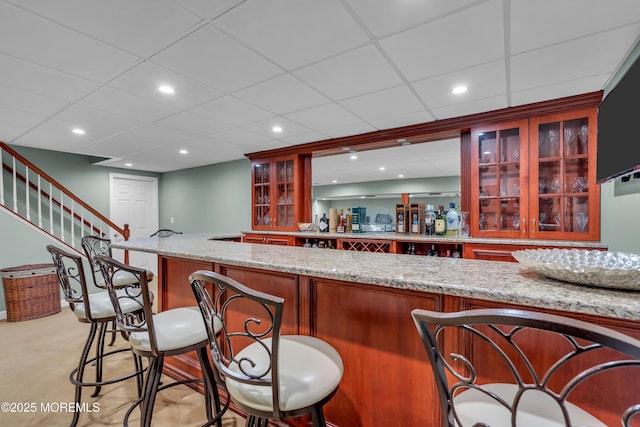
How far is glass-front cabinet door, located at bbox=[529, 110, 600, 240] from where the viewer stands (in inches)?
104

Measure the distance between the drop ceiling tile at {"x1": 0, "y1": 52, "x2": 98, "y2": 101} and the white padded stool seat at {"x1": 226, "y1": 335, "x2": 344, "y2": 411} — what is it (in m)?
2.47

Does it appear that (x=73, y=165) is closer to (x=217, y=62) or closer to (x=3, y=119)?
(x=3, y=119)

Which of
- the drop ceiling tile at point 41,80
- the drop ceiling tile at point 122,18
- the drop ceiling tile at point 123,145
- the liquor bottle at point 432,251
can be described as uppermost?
the drop ceiling tile at point 122,18

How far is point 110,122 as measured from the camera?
327cm

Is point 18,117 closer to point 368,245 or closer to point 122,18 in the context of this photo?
point 122,18

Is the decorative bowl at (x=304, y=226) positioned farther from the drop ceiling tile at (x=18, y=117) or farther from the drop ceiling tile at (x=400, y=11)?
the drop ceiling tile at (x=18, y=117)

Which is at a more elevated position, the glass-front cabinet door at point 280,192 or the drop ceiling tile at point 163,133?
the drop ceiling tile at point 163,133

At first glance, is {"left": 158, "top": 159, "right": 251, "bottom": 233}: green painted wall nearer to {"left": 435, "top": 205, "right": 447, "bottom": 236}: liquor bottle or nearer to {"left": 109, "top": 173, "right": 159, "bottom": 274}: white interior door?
{"left": 109, "top": 173, "right": 159, "bottom": 274}: white interior door

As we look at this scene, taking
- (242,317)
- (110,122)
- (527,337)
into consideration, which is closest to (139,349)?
(242,317)

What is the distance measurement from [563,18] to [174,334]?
2528mm

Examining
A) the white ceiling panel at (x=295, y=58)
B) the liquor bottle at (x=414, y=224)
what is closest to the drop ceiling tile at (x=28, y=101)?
the white ceiling panel at (x=295, y=58)

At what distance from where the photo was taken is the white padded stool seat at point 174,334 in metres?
1.29

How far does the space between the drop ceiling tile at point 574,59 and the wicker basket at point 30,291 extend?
5.40 metres

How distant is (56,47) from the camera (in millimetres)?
1823
